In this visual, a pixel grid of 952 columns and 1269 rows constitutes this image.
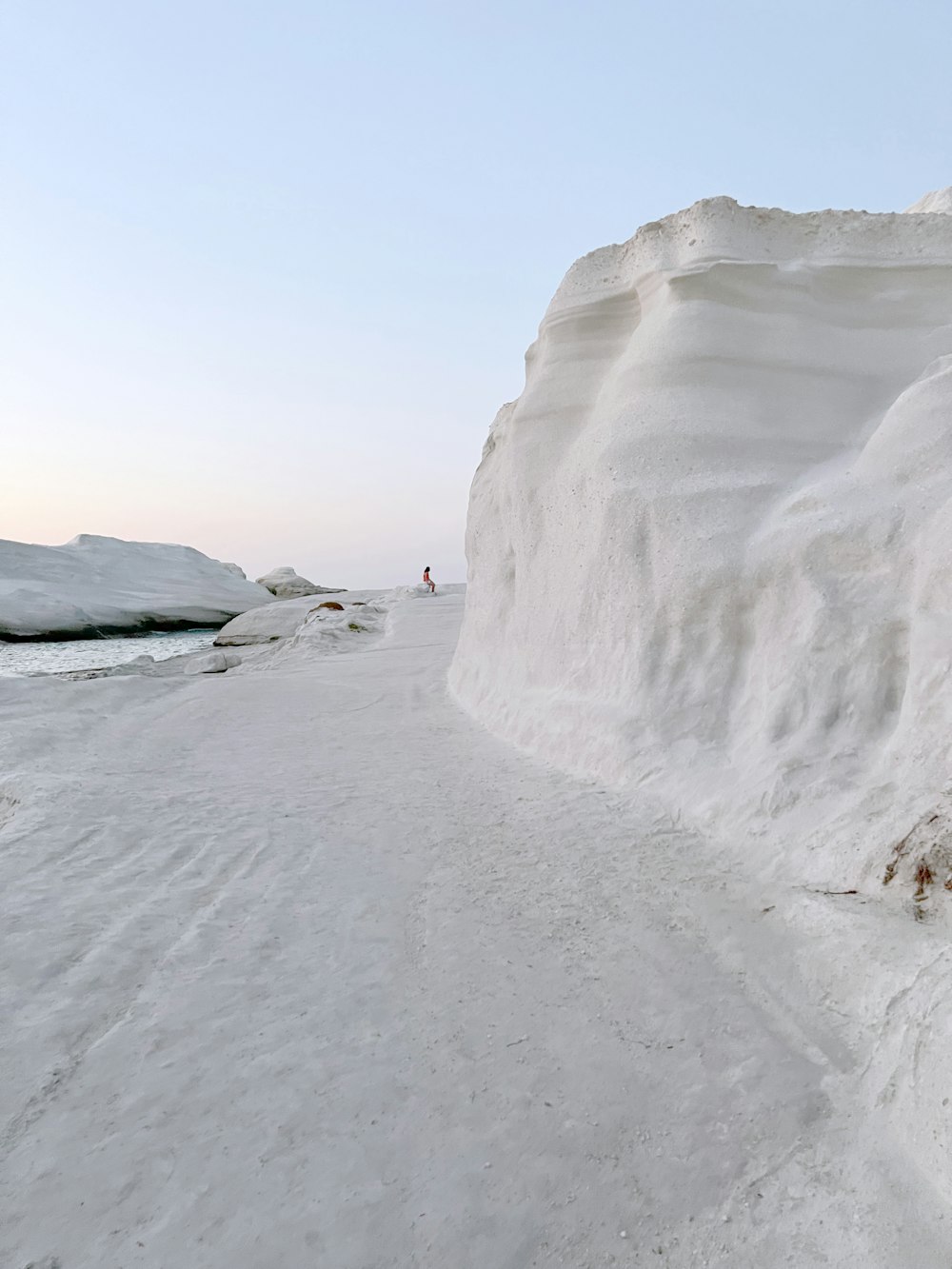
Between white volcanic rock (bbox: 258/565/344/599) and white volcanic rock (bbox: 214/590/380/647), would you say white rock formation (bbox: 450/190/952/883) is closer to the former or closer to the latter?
white volcanic rock (bbox: 214/590/380/647)

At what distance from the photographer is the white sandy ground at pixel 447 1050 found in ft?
4.25

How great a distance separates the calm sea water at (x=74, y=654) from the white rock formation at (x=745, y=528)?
1043cm

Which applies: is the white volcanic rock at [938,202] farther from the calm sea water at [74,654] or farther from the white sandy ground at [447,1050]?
the calm sea water at [74,654]

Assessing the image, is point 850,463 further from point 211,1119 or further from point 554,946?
point 211,1119

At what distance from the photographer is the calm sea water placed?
14795 millimetres

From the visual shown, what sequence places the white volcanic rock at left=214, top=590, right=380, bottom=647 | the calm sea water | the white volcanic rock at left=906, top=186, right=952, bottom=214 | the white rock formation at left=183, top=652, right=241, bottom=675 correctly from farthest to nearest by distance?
the white volcanic rock at left=214, top=590, right=380, bottom=647
the calm sea water
the white rock formation at left=183, top=652, right=241, bottom=675
the white volcanic rock at left=906, top=186, right=952, bottom=214

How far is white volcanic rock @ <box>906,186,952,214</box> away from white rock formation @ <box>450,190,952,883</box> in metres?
0.04

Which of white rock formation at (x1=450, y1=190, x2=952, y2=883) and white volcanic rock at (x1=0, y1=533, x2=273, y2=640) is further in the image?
white volcanic rock at (x1=0, y1=533, x2=273, y2=640)

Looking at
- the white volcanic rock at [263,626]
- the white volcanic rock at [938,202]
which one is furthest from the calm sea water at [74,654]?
the white volcanic rock at [938,202]

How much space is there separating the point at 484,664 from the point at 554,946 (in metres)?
3.40

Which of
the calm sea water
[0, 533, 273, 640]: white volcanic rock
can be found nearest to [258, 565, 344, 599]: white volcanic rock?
[0, 533, 273, 640]: white volcanic rock

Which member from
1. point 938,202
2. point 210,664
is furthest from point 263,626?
point 938,202

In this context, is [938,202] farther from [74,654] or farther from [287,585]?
[287,585]

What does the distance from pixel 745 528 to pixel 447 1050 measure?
2441mm
